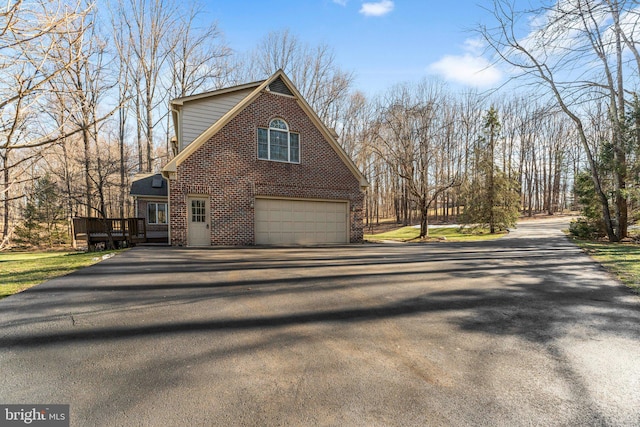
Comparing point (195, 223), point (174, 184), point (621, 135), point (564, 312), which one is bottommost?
point (564, 312)

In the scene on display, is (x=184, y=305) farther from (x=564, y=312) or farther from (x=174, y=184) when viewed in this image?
(x=174, y=184)

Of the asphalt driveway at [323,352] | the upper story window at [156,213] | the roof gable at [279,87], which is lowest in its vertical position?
the asphalt driveway at [323,352]

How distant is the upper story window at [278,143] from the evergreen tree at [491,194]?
54.7 feet

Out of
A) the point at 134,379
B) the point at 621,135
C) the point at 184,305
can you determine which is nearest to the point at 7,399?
the point at 134,379

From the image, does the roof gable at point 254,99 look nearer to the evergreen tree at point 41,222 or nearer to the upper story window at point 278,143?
the upper story window at point 278,143

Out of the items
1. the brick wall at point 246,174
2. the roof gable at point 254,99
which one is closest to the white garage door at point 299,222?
the brick wall at point 246,174

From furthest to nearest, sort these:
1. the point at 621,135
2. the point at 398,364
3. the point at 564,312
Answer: the point at 621,135 → the point at 564,312 → the point at 398,364

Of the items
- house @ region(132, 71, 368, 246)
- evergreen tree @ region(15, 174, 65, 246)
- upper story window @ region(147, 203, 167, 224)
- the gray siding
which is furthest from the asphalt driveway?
evergreen tree @ region(15, 174, 65, 246)

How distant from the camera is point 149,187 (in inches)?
717

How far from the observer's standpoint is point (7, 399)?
2.23 meters

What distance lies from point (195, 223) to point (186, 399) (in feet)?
33.7

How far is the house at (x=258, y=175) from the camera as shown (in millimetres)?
11602

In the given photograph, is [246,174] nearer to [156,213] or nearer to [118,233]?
[118,233]

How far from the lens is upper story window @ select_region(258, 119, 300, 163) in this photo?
12984mm
